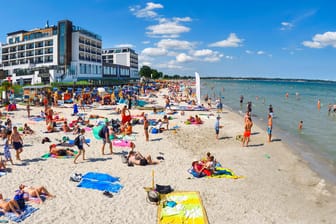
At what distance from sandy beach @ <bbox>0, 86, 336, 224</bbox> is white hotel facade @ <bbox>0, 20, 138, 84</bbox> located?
45.6 m

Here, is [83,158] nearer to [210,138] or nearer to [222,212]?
[222,212]

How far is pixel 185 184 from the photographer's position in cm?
824

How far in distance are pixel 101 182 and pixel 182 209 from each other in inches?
110

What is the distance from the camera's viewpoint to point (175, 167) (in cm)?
975

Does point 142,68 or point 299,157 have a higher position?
point 142,68

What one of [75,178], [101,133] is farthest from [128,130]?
[75,178]

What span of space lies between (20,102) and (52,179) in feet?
73.0

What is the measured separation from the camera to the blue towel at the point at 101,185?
766 centimetres

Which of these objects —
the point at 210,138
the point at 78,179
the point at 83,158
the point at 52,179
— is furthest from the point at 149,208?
the point at 210,138

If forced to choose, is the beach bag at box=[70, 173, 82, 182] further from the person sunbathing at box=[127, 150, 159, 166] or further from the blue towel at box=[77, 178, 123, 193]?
the person sunbathing at box=[127, 150, 159, 166]

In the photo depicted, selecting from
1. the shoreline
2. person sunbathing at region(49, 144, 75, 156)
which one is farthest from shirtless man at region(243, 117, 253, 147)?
person sunbathing at region(49, 144, 75, 156)

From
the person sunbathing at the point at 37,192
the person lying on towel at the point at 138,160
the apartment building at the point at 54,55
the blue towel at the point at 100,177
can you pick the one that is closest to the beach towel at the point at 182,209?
the blue towel at the point at 100,177

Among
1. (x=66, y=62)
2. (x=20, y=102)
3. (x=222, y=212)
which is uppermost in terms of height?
(x=66, y=62)

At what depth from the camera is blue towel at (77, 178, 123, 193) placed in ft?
25.1
